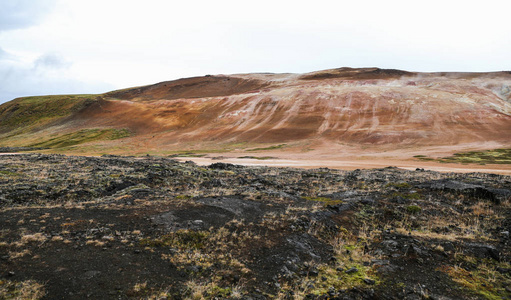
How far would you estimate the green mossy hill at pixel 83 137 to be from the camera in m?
81.1

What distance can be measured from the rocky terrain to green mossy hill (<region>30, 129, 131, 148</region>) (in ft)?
247

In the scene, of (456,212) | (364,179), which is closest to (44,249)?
(456,212)

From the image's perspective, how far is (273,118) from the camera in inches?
3248

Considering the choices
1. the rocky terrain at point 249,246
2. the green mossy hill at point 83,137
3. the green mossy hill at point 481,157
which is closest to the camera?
the rocky terrain at point 249,246

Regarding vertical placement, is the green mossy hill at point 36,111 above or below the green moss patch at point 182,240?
above

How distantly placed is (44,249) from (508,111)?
340ft

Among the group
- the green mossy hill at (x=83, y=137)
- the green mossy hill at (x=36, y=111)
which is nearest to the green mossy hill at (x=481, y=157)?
the green mossy hill at (x=83, y=137)

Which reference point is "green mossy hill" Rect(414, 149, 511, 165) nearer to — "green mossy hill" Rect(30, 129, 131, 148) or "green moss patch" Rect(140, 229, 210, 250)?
"green moss patch" Rect(140, 229, 210, 250)

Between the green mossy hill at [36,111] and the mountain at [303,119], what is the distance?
80cm

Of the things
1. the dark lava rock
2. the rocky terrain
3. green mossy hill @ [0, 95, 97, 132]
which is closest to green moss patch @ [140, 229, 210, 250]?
the rocky terrain

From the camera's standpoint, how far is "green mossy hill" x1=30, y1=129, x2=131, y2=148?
81.1 m

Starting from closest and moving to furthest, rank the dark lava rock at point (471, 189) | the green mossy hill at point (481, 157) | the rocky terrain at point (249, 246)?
1. the rocky terrain at point (249, 246)
2. the dark lava rock at point (471, 189)
3. the green mossy hill at point (481, 157)

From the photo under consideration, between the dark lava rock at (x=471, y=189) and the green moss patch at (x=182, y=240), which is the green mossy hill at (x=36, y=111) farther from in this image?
the dark lava rock at (x=471, y=189)

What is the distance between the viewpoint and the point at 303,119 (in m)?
79.5
